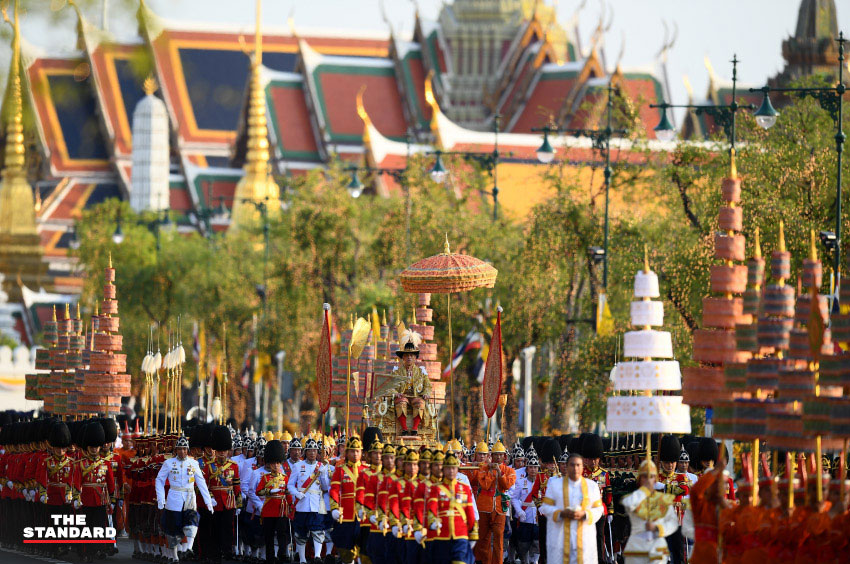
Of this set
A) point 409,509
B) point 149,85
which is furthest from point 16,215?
point 409,509

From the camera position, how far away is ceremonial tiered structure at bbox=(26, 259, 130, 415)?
1273 inches

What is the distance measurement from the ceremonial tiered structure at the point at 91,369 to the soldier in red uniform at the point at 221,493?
22.2 ft

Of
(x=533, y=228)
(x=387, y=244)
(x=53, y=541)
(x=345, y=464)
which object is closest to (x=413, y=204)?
(x=387, y=244)

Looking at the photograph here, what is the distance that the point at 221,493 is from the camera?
83.1 feet

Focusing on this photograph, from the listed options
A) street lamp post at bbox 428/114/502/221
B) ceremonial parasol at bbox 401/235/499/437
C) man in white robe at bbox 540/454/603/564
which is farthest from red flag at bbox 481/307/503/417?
street lamp post at bbox 428/114/502/221

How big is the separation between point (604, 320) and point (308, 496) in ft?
37.9

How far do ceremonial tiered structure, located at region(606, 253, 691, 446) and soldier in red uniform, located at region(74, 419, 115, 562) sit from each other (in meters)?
8.67

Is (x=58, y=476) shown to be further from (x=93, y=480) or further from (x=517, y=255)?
(x=517, y=255)

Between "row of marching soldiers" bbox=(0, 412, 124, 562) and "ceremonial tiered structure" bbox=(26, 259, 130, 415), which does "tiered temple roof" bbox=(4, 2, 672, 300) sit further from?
"row of marching soldiers" bbox=(0, 412, 124, 562)

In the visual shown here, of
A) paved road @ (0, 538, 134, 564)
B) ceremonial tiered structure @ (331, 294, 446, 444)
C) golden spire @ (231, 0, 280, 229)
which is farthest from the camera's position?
golden spire @ (231, 0, 280, 229)

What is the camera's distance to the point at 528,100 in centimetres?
7450

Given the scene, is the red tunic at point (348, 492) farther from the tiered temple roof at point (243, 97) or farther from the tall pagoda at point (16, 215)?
the tall pagoda at point (16, 215)

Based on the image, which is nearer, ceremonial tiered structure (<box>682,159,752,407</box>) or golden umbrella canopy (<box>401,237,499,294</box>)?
ceremonial tiered structure (<box>682,159,752,407</box>)
